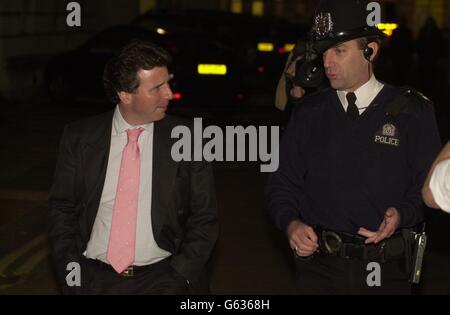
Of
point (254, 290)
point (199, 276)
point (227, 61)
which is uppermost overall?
point (227, 61)

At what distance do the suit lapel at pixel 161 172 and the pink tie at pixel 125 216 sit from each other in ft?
0.28

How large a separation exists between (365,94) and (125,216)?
3.99ft

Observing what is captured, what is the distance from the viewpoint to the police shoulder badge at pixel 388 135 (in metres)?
4.90

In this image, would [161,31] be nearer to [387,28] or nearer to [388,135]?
[387,28]

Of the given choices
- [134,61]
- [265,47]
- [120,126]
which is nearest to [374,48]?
[134,61]

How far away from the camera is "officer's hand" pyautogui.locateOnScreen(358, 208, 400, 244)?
4738mm

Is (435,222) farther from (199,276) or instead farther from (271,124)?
(271,124)

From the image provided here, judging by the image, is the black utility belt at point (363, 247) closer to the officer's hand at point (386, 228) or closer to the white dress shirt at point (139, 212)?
the officer's hand at point (386, 228)

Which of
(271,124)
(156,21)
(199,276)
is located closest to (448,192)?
(199,276)

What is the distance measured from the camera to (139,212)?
4887 millimetres

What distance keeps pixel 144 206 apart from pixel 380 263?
1.07 m

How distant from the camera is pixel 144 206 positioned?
490cm

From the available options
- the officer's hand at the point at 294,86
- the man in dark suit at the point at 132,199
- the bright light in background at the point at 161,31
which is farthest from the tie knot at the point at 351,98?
the bright light in background at the point at 161,31

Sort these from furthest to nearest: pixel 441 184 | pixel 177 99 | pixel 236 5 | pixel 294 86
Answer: pixel 236 5
pixel 177 99
pixel 294 86
pixel 441 184
